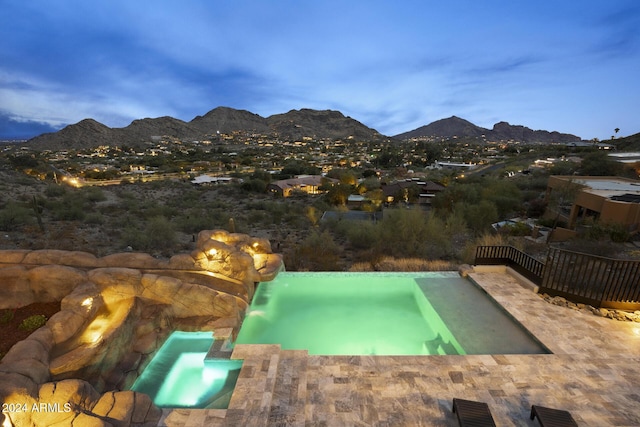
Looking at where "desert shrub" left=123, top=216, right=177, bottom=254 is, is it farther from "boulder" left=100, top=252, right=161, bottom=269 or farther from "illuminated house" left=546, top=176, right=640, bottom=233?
"illuminated house" left=546, top=176, right=640, bottom=233

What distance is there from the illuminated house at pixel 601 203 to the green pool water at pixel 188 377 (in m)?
17.8

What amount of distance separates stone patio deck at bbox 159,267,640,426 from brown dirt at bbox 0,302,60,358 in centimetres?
374

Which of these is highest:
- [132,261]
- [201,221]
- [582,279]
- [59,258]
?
[59,258]

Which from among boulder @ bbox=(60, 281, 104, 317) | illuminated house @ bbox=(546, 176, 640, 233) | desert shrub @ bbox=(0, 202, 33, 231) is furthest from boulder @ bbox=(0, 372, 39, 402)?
illuminated house @ bbox=(546, 176, 640, 233)

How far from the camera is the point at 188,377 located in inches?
235

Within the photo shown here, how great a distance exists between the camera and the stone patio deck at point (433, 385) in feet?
14.4

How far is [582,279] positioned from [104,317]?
11.4 meters

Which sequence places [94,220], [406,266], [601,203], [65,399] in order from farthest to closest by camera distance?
1. [94,220]
2. [601,203]
3. [406,266]
4. [65,399]

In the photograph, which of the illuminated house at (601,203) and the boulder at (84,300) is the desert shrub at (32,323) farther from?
the illuminated house at (601,203)

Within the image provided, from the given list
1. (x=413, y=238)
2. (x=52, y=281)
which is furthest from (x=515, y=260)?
(x=52, y=281)

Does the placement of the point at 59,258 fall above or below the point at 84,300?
above

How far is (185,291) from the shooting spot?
7.21m

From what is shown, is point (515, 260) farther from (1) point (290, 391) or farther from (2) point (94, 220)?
(2) point (94, 220)

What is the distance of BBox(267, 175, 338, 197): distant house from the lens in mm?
31688
